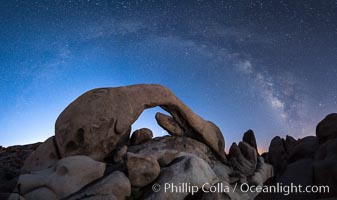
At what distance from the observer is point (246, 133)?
21.9 meters

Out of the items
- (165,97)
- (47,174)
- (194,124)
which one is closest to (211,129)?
(194,124)

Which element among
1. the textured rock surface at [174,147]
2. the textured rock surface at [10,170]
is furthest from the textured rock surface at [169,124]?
the textured rock surface at [10,170]

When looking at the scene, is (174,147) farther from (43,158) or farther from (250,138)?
(250,138)

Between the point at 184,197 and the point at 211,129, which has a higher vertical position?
the point at 211,129

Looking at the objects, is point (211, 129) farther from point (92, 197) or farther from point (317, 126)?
point (92, 197)

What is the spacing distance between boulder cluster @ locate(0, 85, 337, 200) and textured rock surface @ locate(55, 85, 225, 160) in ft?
0.15

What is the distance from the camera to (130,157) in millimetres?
8836

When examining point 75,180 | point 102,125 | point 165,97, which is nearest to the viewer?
point 75,180

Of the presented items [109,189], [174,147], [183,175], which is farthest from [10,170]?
[183,175]

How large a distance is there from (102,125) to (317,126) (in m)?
12.6

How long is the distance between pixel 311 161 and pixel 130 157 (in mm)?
9704

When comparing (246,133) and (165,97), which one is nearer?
(165,97)

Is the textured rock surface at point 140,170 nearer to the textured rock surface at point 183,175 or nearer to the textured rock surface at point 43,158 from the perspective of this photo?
the textured rock surface at point 183,175


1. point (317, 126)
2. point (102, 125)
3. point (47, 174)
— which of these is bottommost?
point (47, 174)
